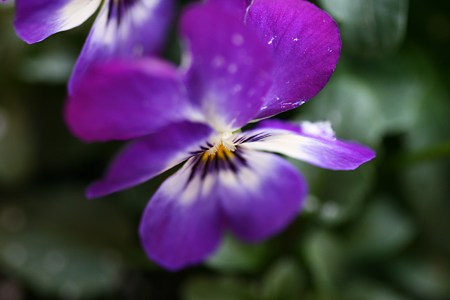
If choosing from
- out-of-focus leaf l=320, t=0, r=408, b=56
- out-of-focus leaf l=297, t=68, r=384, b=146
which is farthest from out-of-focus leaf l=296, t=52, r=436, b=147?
out-of-focus leaf l=320, t=0, r=408, b=56

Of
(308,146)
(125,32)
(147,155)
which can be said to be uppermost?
(125,32)

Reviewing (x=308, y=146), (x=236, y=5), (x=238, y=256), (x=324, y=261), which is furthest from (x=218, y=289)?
(x=236, y=5)

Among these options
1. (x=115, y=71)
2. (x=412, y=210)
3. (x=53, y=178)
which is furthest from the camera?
Answer: (x=53, y=178)

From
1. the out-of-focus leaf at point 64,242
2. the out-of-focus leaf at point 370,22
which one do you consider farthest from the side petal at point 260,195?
the out-of-focus leaf at point 64,242

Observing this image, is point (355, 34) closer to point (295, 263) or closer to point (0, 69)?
point (295, 263)

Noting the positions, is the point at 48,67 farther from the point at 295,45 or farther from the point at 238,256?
the point at 295,45

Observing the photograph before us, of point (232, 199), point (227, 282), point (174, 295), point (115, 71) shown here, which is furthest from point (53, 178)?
point (115, 71)

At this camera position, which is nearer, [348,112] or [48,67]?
[348,112]

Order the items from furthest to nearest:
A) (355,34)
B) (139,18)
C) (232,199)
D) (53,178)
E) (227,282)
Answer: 1. (53,178)
2. (227,282)
3. (355,34)
4. (139,18)
5. (232,199)
